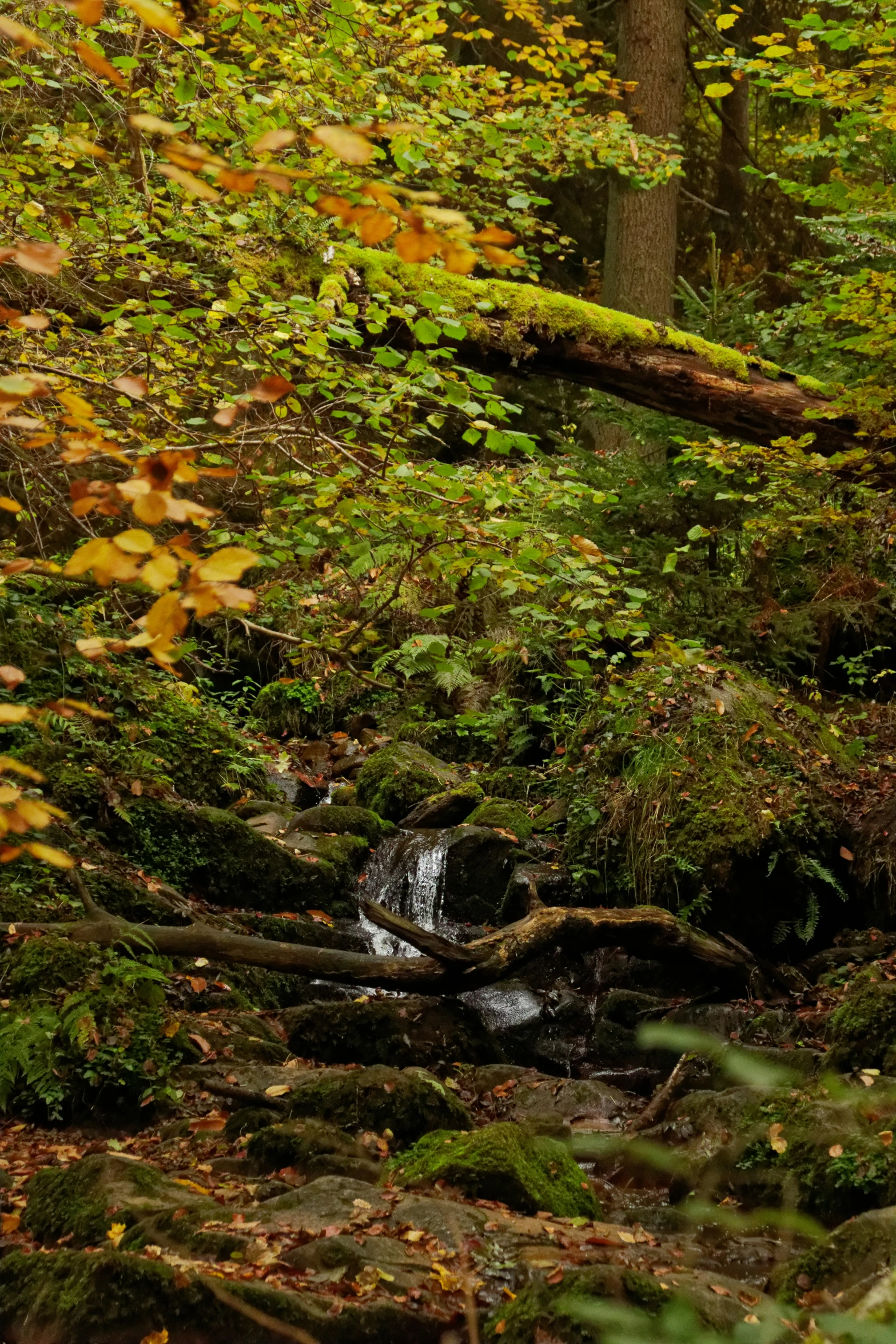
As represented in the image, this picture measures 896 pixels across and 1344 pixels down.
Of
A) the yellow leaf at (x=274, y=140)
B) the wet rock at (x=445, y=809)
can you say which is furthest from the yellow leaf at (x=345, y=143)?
the wet rock at (x=445, y=809)

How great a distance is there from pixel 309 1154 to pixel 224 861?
12.3 ft

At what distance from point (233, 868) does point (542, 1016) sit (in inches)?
98.6

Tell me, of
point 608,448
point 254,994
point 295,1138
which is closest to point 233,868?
point 254,994

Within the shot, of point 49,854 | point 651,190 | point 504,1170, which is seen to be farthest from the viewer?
point 651,190

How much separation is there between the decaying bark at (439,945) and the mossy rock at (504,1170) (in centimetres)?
142

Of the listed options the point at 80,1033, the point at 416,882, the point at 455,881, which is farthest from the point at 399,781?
the point at 80,1033

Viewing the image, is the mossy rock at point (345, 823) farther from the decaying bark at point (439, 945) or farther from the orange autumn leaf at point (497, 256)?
the orange autumn leaf at point (497, 256)

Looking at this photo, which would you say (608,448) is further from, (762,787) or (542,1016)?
(542,1016)

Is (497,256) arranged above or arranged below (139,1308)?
above

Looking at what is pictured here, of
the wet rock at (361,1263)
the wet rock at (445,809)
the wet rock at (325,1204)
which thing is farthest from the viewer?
the wet rock at (445,809)

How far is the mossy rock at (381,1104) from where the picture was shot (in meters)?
4.64

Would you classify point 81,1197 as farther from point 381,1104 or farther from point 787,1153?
point 787,1153

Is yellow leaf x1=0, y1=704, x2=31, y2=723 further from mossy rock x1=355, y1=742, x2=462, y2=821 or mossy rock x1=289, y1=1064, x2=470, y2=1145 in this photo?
mossy rock x1=355, y1=742, x2=462, y2=821

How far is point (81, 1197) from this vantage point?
3.48 meters
